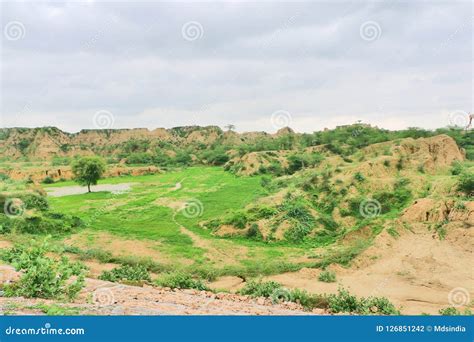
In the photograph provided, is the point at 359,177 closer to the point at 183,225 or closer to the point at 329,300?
the point at 183,225

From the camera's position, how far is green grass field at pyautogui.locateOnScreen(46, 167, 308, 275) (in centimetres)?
1382

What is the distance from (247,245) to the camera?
16031 mm

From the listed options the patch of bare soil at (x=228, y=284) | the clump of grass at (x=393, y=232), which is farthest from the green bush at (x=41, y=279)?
the clump of grass at (x=393, y=232)

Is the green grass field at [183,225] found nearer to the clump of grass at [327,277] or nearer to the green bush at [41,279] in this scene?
the clump of grass at [327,277]

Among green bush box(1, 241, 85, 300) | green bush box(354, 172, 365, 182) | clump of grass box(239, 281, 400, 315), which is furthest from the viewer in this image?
green bush box(354, 172, 365, 182)

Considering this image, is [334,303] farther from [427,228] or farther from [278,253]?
[427,228]

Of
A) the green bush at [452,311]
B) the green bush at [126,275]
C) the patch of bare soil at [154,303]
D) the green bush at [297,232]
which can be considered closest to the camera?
the patch of bare soil at [154,303]

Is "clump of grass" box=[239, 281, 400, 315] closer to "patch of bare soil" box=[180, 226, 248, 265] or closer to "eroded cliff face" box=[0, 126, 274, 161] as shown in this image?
"patch of bare soil" box=[180, 226, 248, 265]

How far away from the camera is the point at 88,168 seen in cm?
3369

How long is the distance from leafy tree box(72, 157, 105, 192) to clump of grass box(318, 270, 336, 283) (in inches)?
1043

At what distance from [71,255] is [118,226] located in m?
5.74

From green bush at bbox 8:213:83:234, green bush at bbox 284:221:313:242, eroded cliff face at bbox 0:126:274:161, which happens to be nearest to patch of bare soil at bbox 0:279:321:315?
green bush at bbox 284:221:313:242

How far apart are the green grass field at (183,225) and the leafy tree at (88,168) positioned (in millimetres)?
2036

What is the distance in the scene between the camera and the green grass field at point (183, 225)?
13.8m
